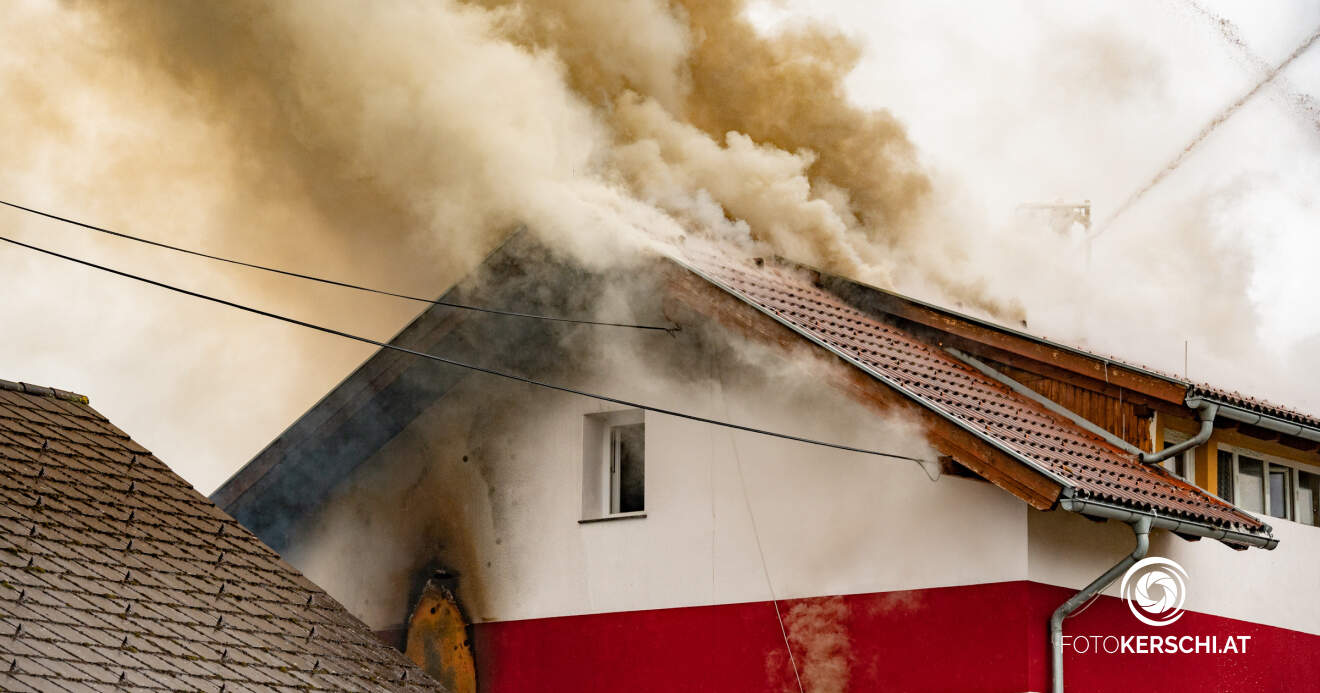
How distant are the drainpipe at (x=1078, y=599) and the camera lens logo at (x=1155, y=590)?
101cm

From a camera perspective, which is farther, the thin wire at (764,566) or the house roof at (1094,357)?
the house roof at (1094,357)

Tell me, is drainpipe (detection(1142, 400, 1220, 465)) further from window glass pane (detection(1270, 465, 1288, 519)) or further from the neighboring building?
window glass pane (detection(1270, 465, 1288, 519))

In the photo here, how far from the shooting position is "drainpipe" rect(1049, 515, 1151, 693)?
10.9 metres

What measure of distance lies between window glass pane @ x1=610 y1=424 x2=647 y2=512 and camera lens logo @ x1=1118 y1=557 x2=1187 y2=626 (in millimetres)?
4318

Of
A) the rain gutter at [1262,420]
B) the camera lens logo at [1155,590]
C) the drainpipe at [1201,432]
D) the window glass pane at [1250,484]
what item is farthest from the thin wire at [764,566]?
the window glass pane at [1250,484]

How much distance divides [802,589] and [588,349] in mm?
3205

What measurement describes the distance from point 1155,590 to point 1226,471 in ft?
7.69

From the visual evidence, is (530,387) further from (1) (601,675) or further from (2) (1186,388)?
(2) (1186,388)

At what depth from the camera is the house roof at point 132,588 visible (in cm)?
829

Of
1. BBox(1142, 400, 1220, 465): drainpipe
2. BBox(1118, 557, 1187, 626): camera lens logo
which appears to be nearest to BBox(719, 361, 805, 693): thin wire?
BBox(1118, 557, 1187, 626): camera lens logo

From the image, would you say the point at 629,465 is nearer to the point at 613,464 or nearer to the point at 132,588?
the point at 613,464

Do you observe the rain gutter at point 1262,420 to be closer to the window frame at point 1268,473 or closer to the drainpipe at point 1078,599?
the window frame at point 1268,473

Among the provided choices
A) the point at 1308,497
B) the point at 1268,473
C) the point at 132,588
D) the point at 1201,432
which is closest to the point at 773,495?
the point at 1201,432

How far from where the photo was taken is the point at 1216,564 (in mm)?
12938
